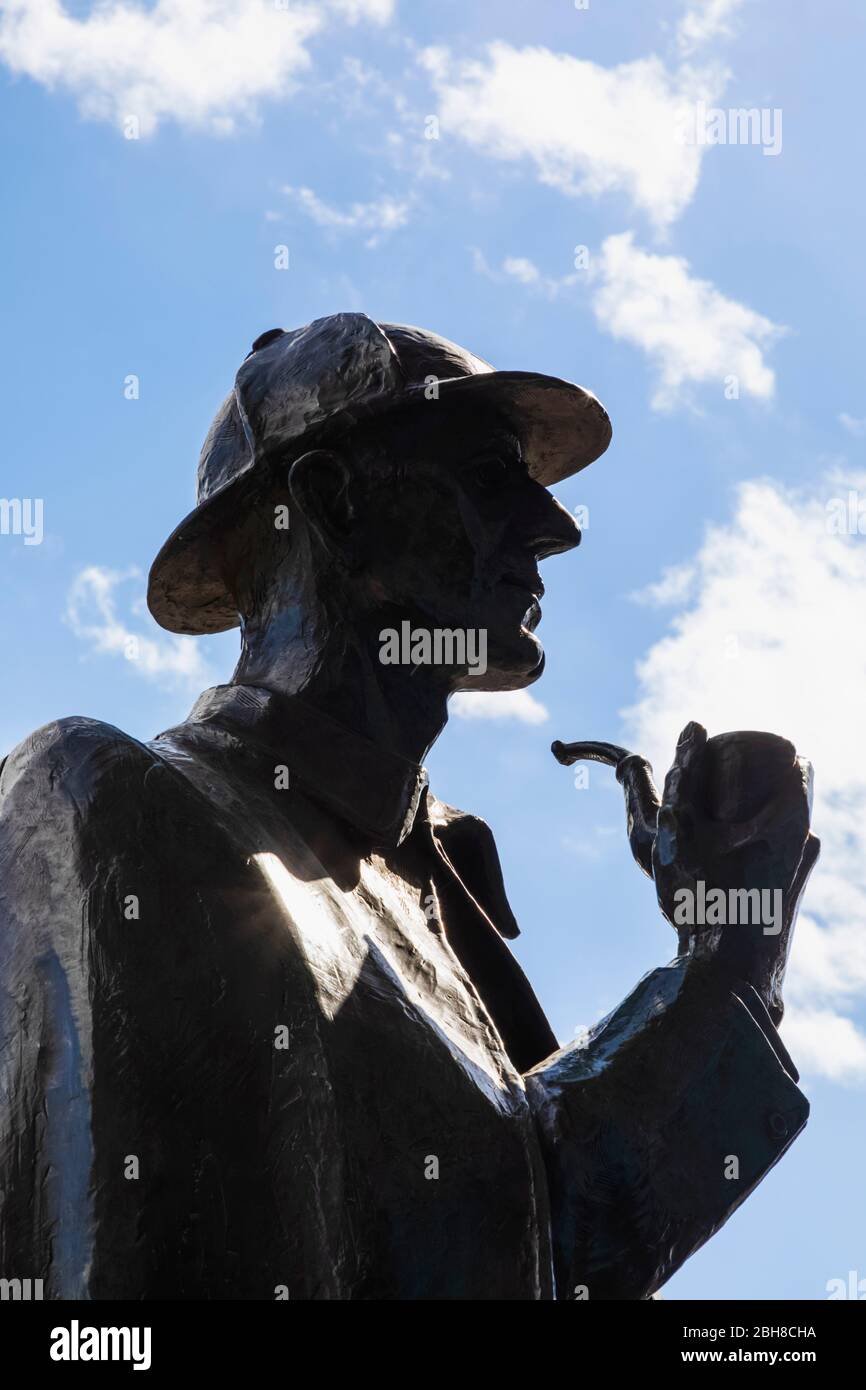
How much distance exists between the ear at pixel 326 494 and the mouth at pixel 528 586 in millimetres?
464

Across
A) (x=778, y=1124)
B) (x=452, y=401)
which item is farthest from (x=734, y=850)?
(x=452, y=401)

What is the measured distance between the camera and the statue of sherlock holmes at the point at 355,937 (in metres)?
4.57

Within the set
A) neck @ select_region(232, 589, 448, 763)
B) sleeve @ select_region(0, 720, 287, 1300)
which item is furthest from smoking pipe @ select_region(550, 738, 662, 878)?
sleeve @ select_region(0, 720, 287, 1300)

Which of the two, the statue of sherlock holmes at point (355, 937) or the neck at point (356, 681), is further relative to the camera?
the neck at point (356, 681)

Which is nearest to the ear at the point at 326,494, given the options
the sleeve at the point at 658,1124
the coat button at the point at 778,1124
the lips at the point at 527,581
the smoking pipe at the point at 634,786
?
the lips at the point at 527,581

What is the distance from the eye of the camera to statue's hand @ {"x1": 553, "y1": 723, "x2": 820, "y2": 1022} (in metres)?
5.59

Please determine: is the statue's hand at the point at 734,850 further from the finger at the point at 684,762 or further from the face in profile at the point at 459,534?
the face in profile at the point at 459,534

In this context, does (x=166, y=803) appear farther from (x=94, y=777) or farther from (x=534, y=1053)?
(x=534, y=1053)

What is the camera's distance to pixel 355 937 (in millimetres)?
5250

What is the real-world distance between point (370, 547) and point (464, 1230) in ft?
6.49

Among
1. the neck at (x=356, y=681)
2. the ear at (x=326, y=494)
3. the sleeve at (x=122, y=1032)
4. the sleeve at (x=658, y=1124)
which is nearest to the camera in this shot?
the sleeve at (x=122, y=1032)

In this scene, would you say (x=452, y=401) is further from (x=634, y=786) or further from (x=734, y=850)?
(x=734, y=850)

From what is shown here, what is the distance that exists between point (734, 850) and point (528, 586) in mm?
953
